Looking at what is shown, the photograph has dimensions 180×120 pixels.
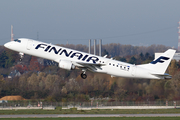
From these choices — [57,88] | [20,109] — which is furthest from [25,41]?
[57,88]

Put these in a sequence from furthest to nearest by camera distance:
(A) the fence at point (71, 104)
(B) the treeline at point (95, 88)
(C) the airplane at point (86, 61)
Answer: (A) the fence at point (71, 104), (B) the treeline at point (95, 88), (C) the airplane at point (86, 61)

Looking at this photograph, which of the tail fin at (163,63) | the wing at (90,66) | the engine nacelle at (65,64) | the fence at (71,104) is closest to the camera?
the engine nacelle at (65,64)

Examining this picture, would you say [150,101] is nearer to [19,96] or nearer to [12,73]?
[19,96]

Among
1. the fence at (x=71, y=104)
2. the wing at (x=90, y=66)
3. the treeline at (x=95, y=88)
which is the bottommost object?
the fence at (x=71, y=104)

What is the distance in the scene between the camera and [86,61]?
1925 inches

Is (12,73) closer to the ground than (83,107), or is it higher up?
higher up

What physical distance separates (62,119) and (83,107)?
22.0 meters

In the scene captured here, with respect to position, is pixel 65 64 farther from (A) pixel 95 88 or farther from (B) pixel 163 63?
(A) pixel 95 88

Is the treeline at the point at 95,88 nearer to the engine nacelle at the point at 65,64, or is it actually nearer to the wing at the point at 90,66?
the wing at the point at 90,66

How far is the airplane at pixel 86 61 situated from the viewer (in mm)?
48853

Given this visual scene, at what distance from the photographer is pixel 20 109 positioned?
74.1 meters

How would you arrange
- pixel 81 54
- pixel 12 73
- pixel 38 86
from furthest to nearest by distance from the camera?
pixel 12 73 → pixel 38 86 → pixel 81 54

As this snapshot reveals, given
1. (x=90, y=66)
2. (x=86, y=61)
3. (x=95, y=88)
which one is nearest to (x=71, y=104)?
(x=95, y=88)

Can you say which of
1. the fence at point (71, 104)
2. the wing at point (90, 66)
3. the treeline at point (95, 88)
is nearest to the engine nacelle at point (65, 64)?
the wing at point (90, 66)
